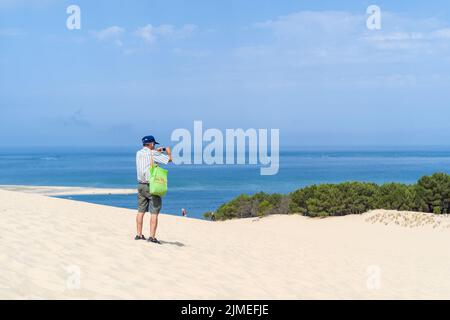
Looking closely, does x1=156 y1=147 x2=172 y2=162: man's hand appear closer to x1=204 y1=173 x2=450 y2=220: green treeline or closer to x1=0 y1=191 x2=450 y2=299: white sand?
x1=0 y1=191 x2=450 y2=299: white sand

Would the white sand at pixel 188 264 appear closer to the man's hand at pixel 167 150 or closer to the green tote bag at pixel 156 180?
the green tote bag at pixel 156 180

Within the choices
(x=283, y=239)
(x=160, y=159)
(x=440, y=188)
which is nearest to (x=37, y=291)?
(x=160, y=159)

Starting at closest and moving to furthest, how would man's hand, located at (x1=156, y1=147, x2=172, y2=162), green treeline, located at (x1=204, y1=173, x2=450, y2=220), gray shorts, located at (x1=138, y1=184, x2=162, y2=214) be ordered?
man's hand, located at (x1=156, y1=147, x2=172, y2=162), gray shorts, located at (x1=138, y1=184, x2=162, y2=214), green treeline, located at (x1=204, y1=173, x2=450, y2=220)

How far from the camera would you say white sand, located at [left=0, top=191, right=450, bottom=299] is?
8727 millimetres

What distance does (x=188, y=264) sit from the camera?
11.1m

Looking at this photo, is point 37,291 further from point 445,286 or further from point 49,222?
point 445,286

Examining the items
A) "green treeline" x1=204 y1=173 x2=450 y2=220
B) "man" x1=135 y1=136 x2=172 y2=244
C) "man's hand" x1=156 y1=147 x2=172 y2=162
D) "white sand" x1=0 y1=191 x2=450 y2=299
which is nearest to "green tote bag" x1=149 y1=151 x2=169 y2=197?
"man" x1=135 y1=136 x2=172 y2=244

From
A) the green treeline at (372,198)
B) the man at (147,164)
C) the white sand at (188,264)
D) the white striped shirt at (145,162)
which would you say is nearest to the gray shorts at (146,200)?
the man at (147,164)

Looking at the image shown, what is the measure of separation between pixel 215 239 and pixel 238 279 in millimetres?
5895

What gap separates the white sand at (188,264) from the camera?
344 inches

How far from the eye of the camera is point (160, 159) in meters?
11.2

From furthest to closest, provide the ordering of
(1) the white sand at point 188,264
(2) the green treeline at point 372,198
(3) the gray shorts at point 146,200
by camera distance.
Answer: (2) the green treeline at point 372,198
(3) the gray shorts at point 146,200
(1) the white sand at point 188,264

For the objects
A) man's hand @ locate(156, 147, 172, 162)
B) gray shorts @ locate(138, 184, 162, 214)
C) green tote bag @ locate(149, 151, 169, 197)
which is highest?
man's hand @ locate(156, 147, 172, 162)
